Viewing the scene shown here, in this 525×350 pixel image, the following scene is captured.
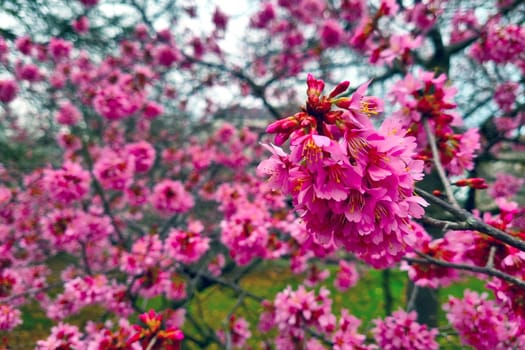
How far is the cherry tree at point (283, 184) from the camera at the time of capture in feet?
2.96

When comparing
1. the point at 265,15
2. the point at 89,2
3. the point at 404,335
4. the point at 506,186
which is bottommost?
the point at 506,186

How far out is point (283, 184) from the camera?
93 cm

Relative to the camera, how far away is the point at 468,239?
1.43 m

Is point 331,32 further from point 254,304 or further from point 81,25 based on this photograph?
point 254,304

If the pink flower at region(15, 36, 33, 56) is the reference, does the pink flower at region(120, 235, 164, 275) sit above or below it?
below

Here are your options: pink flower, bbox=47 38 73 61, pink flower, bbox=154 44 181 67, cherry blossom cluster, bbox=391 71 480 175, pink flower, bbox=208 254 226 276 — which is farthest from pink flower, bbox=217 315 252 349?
pink flower, bbox=47 38 73 61

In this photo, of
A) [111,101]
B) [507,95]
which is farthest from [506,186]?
[111,101]

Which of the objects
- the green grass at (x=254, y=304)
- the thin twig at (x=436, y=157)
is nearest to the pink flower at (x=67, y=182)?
the green grass at (x=254, y=304)

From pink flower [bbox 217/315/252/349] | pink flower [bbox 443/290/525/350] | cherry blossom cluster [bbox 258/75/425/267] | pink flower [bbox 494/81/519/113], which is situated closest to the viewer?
cherry blossom cluster [bbox 258/75/425/267]

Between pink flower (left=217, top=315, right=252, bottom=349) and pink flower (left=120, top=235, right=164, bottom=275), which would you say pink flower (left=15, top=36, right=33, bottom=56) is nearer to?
pink flower (left=120, top=235, right=164, bottom=275)

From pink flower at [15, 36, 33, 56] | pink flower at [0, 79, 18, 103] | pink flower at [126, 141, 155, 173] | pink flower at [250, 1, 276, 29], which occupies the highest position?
pink flower at [250, 1, 276, 29]

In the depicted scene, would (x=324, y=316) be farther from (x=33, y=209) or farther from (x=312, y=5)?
(x=312, y=5)

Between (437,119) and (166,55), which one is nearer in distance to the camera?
(437,119)

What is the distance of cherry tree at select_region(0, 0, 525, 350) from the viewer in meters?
0.90
